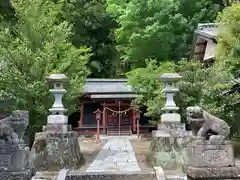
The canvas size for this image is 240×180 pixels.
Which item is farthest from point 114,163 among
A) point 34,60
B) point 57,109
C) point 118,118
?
point 118,118

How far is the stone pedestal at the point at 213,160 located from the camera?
707cm

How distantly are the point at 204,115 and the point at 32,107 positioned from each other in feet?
23.7

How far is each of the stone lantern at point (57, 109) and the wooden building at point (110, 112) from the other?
47.2 feet

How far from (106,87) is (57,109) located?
56.0ft

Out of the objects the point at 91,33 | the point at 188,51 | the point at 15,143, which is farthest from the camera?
the point at 91,33

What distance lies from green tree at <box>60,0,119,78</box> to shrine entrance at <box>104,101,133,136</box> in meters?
7.37

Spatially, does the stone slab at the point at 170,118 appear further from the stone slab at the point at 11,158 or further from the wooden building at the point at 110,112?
the wooden building at the point at 110,112

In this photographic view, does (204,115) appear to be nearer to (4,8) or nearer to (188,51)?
(4,8)

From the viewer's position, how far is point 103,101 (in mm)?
26562

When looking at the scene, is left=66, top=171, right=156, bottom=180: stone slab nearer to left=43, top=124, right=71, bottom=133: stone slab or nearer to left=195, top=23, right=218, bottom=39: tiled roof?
left=43, top=124, right=71, bottom=133: stone slab

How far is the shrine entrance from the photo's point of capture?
26234 millimetres

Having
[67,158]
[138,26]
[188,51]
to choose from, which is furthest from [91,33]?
[67,158]

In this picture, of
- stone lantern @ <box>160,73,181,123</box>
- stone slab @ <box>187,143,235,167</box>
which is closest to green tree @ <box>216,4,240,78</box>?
stone lantern @ <box>160,73,181,123</box>

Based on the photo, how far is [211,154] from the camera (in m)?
7.14
